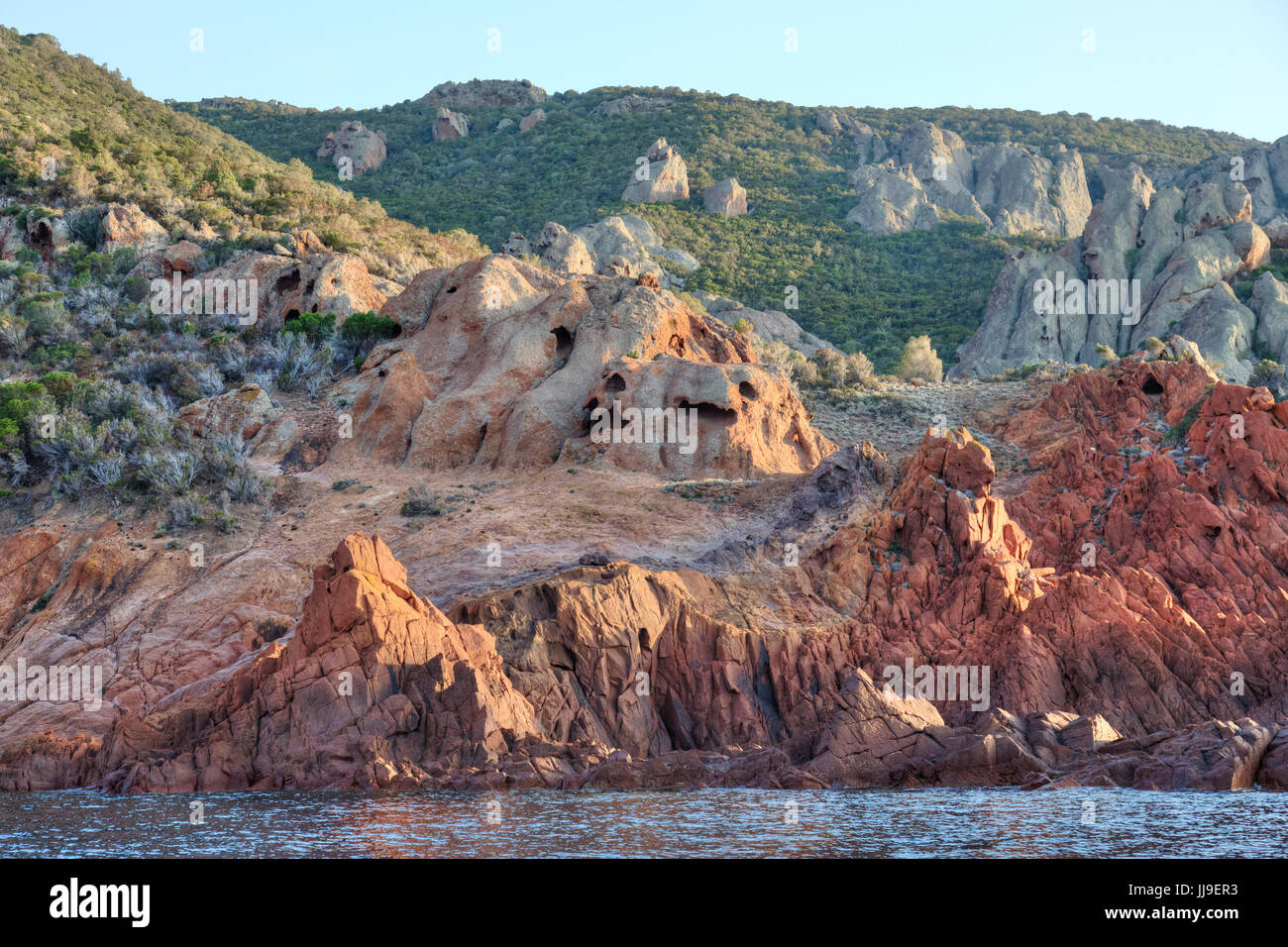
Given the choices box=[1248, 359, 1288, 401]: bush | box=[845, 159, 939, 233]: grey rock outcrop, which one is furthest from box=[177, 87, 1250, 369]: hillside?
box=[1248, 359, 1288, 401]: bush

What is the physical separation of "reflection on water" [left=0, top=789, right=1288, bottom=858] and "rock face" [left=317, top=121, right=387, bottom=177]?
3445 inches

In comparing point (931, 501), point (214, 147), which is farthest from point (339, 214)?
point (931, 501)

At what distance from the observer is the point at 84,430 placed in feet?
114

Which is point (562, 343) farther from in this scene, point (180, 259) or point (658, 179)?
point (658, 179)

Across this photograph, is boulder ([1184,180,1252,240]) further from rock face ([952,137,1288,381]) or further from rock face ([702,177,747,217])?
rock face ([702,177,747,217])

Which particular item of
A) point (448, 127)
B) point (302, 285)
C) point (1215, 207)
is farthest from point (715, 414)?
point (448, 127)

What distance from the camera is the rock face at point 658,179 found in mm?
95500

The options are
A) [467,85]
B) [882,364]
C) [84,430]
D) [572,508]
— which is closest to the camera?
[572,508]

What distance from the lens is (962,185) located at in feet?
363

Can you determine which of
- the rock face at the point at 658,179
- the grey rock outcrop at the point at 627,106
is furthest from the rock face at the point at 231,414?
the grey rock outcrop at the point at 627,106

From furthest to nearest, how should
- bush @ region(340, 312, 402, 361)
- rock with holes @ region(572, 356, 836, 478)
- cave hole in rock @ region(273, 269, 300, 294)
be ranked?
cave hole in rock @ region(273, 269, 300, 294), bush @ region(340, 312, 402, 361), rock with holes @ region(572, 356, 836, 478)

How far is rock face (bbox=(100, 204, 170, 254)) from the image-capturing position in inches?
2037

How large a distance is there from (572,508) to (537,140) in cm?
8610

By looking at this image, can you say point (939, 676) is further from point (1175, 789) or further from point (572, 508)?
point (572, 508)
